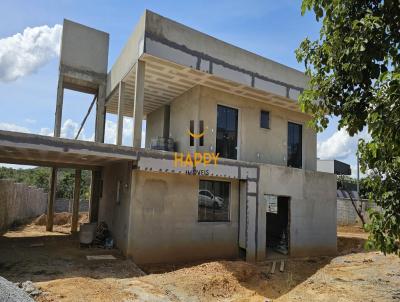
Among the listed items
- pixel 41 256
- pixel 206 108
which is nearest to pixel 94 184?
pixel 41 256

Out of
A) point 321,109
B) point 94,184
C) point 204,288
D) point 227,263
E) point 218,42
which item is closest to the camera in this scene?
point 321,109

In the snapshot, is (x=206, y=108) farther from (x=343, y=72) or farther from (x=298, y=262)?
(x=343, y=72)

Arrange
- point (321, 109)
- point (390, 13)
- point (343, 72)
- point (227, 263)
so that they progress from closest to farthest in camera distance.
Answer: point (390, 13) → point (343, 72) → point (321, 109) → point (227, 263)

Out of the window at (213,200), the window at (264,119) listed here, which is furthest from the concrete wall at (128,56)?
the window at (264,119)

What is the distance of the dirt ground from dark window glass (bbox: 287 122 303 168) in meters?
4.72

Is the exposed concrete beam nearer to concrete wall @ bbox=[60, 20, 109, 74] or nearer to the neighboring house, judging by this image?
concrete wall @ bbox=[60, 20, 109, 74]

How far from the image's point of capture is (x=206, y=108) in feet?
40.5

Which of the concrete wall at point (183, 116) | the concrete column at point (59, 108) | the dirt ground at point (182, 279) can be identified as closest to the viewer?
the dirt ground at point (182, 279)

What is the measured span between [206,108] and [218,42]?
240cm

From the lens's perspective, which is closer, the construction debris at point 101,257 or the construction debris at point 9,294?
the construction debris at point 9,294

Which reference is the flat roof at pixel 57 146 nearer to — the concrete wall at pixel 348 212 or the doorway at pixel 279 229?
the doorway at pixel 279 229

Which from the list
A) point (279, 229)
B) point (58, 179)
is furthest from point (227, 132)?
point (58, 179)

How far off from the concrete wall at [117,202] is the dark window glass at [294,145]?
24.6ft

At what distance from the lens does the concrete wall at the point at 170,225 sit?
10.1 metres
